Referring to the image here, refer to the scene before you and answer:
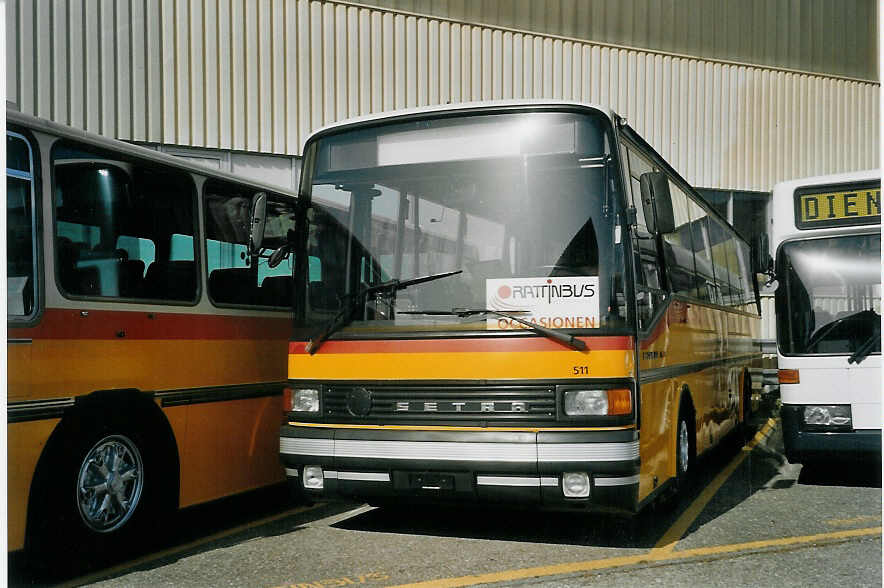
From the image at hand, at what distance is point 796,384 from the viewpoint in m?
8.64

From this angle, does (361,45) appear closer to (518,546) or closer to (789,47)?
(789,47)

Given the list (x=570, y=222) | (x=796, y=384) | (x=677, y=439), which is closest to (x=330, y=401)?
(x=570, y=222)

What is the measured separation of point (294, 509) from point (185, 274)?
87.6 inches

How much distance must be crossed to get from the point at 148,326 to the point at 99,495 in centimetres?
110

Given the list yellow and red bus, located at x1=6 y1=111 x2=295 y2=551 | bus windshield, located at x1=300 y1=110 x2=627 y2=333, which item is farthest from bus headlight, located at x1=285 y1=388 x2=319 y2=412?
yellow and red bus, located at x1=6 y1=111 x2=295 y2=551

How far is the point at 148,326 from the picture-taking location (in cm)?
641

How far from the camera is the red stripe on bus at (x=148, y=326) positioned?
18.3 ft

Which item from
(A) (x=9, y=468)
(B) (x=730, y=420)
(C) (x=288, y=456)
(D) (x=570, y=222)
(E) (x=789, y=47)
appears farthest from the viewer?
(E) (x=789, y=47)

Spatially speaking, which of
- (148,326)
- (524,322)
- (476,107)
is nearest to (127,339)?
(148,326)

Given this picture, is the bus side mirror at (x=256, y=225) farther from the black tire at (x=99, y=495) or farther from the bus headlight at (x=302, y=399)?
the black tire at (x=99, y=495)

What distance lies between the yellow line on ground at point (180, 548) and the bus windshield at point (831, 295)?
4445 mm

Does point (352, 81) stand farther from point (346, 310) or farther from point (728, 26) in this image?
point (346, 310)

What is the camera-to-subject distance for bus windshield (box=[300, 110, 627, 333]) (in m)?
6.07

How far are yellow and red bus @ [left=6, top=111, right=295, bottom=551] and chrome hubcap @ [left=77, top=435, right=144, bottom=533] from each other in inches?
0.5
